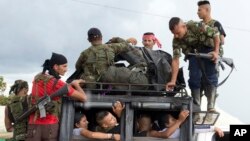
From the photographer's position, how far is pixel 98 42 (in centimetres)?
547

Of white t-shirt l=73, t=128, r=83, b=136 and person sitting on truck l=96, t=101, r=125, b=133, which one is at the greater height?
person sitting on truck l=96, t=101, r=125, b=133

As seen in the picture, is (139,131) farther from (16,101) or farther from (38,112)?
(16,101)

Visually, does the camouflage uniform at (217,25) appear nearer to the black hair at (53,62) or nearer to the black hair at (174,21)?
the black hair at (174,21)

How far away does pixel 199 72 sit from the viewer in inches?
215

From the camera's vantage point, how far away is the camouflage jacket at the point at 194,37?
17.6 feet

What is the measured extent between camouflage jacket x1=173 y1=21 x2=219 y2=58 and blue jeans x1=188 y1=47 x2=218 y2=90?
0.13 meters

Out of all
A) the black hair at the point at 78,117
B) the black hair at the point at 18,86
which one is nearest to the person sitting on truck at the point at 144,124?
the black hair at the point at 78,117

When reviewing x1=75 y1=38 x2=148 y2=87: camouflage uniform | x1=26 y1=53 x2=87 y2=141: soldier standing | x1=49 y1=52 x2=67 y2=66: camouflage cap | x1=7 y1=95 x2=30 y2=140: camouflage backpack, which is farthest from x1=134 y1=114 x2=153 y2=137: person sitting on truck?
x1=7 y1=95 x2=30 y2=140: camouflage backpack

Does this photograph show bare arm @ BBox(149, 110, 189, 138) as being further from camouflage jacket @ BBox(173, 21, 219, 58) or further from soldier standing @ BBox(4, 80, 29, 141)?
soldier standing @ BBox(4, 80, 29, 141)

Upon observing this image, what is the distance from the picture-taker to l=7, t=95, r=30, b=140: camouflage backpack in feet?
16.9

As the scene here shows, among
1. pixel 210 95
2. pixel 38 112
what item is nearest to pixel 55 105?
pixel 38 112

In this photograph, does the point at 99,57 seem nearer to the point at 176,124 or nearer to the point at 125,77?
the point at 125,77

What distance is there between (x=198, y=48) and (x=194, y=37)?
0.72 feet

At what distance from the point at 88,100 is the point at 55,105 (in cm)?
39
